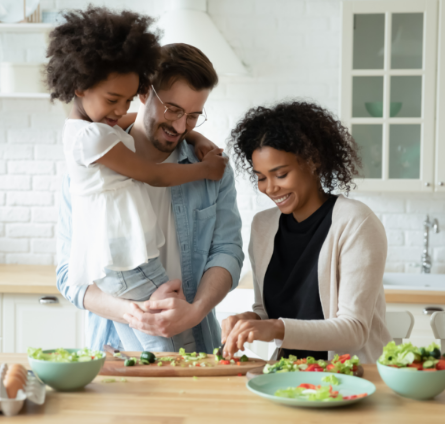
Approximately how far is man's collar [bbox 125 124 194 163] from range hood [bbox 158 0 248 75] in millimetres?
1297

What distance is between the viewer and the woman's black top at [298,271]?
1592mm

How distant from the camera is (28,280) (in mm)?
2871

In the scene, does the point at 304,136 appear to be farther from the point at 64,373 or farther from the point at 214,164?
the point at 64,373

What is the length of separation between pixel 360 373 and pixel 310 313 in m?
0.36

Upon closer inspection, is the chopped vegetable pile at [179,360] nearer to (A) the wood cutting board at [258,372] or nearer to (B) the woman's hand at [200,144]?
(A) the wood cutting board at [258,372]

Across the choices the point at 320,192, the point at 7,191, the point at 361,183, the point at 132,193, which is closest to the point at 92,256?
the point at 132,193

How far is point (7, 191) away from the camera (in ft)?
11.2

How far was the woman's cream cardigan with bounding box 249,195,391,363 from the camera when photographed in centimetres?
140

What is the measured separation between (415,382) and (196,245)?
81cm

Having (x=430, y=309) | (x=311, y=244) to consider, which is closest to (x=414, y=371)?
(x=311, y=244)

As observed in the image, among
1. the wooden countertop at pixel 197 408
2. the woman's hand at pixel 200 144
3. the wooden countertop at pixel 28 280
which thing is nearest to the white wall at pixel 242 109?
the wooden countertop at pixel 28 280

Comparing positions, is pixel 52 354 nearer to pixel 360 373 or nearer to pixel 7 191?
pixel 360 373

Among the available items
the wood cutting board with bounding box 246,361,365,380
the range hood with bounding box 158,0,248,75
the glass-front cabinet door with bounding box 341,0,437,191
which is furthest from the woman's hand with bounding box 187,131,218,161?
the glass-front cabinet door with bounding box 341,0,437,191

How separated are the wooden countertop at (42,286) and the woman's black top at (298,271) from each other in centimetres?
107
